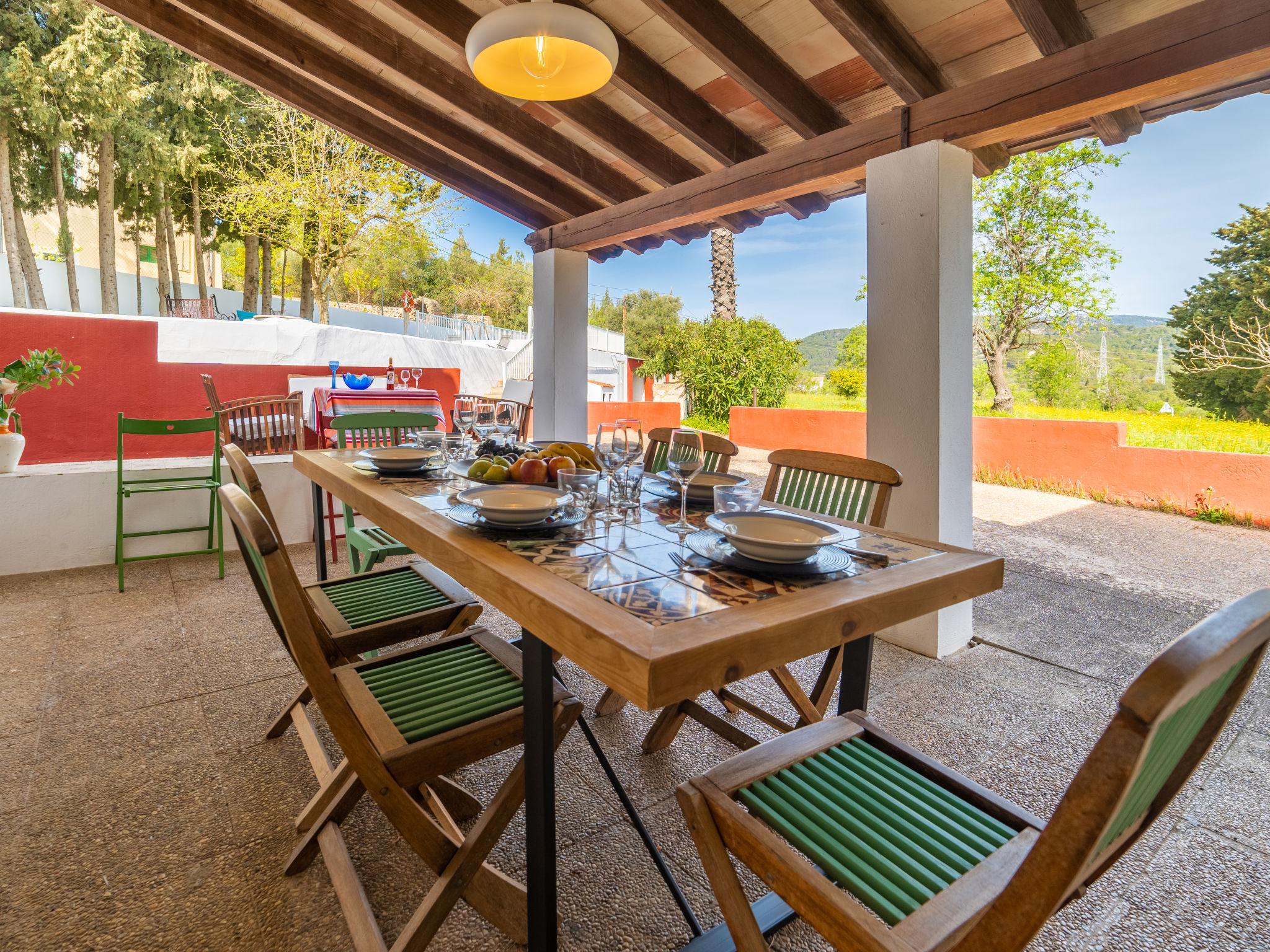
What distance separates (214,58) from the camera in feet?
→ 11.8

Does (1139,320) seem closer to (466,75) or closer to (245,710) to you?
(466,75)

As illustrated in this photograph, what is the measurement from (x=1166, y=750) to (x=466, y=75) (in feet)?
13.3

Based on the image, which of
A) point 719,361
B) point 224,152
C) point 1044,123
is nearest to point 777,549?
point 1044,123

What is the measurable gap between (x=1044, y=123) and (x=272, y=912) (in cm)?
324

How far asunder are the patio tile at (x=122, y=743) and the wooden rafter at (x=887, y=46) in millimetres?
3100

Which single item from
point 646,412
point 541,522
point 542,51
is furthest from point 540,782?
point 646,412

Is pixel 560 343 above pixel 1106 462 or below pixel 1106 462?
above

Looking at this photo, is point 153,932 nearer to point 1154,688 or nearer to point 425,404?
point 1154,688

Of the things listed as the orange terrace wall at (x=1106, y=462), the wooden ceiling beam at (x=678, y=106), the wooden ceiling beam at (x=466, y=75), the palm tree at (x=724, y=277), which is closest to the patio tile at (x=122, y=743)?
the wooden ceiling beam at (x=466, y=75)

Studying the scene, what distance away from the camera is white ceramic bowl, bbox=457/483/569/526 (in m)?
1.38

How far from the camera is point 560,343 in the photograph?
4.99 meters

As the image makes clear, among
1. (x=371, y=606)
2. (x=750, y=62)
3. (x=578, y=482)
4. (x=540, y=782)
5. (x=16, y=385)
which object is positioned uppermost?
(x=750, y=62)

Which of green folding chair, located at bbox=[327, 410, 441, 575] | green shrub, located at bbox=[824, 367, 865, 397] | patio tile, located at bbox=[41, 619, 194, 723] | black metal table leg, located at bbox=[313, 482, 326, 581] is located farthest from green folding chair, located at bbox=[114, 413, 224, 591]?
green shrub, located at bbox=[824, 367, 865, 397]

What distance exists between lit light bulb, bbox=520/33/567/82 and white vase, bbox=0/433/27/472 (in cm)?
333
